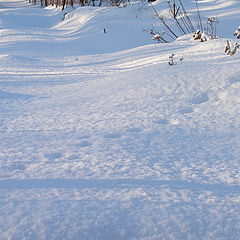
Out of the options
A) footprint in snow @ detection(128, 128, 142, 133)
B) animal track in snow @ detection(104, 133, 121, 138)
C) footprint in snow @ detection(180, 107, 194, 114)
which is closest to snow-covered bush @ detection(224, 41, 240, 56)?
footprint in snow @ detection(180, 107, 194, 114)

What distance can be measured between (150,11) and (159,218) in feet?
29.3

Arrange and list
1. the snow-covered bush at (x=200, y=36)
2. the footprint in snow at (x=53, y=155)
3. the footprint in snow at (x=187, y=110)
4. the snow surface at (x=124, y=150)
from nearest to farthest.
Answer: the snow surface at (x=124, y=150) < the footprint in snow at (x=53, y=155) < the footprint in snow at (x=187, y=110) < the snow-covered bush at (x=200, y=36)

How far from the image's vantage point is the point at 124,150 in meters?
2.31

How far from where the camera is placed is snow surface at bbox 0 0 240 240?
5.25 ft

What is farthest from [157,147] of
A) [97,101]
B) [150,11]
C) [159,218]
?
[150,11]

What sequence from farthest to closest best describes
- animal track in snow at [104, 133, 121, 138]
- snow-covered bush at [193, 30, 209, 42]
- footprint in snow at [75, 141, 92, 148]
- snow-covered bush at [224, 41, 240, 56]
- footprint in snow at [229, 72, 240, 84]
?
snow-covered bush at [193, 30, 209, 42] → snow-covered bush at [224, 41, 240, 56] → footprint in snow at [229, 72, 240, 84] → animal track in snow at [104, 133, 121, 138] → footprint in snow at [75, 141, 92, 148]

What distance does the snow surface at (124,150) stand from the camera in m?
1.60

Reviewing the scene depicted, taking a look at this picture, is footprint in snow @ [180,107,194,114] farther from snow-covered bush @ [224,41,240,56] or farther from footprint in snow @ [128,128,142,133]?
snow-covered bush @ [224,41,240,56]

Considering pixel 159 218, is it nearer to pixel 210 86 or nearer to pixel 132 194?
pixel 132 194

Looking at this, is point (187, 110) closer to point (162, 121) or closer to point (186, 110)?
point (186, 110)

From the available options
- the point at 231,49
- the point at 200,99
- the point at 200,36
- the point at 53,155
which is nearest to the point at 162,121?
the point at 200,99

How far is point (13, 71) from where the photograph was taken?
4891mm

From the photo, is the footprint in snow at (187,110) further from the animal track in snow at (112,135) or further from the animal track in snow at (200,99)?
the animal track in snow at (112,135)

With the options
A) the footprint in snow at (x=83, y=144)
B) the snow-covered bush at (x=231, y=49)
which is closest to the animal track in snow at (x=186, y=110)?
the footprint in snow at (x=83, y=144)
